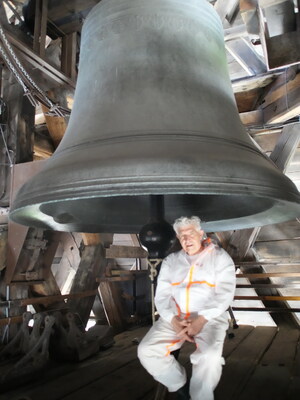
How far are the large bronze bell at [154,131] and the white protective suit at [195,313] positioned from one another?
0.35m

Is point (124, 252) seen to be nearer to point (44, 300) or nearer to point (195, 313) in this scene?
point (44, 300)

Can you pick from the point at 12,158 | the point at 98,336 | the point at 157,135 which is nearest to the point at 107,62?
the point at 157,135

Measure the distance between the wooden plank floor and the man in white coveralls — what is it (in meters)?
0.46

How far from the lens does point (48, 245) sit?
2.68 m

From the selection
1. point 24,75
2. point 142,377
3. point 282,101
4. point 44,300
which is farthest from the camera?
point 282,101

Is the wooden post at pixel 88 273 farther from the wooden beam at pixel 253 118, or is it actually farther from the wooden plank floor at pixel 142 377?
the wooden beam at pixel 253 118

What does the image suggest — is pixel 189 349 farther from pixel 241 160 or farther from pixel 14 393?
pixel 241 160

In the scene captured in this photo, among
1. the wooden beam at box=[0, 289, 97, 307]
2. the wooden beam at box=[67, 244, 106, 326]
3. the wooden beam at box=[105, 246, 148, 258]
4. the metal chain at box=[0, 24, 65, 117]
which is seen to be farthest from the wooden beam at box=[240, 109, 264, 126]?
the wooden beam at box=[0, 289, 97, 307]

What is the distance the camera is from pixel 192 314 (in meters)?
1.47

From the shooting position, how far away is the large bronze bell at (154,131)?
39.9 inches

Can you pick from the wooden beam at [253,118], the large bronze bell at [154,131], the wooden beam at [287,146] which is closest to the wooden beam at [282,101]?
the wooden beam at [253,118]

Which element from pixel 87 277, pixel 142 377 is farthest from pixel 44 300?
pixel 142 377

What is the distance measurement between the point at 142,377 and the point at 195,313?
0.82m

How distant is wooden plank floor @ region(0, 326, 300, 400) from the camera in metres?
1.80
